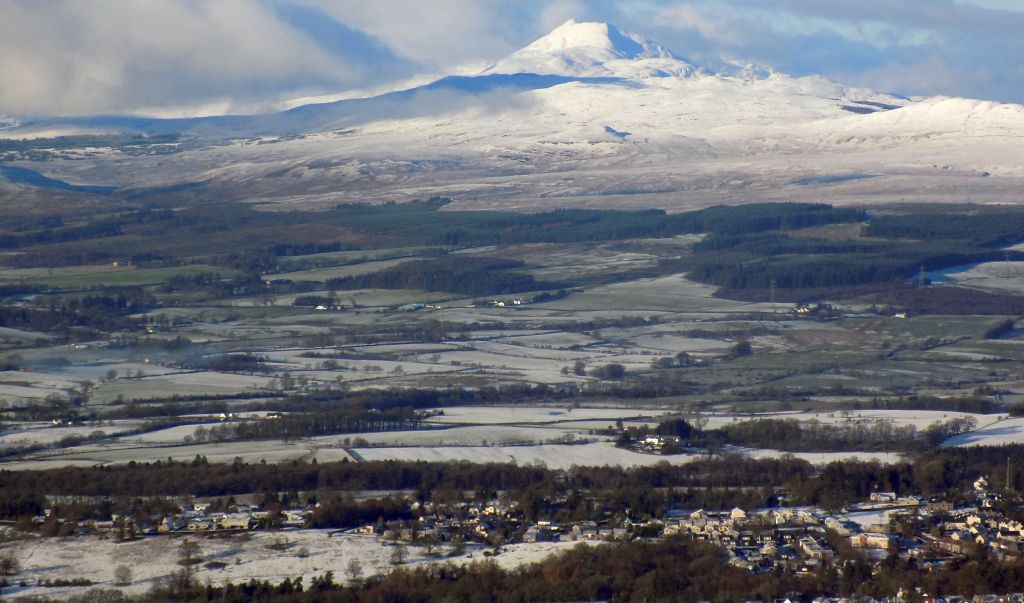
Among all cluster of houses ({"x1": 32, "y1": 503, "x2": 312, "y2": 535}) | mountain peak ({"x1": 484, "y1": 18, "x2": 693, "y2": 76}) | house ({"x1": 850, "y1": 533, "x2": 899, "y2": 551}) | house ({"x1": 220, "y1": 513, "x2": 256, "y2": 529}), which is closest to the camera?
house ({"x1": 850, "y1": 533, "x2": 899, "y2": 551})

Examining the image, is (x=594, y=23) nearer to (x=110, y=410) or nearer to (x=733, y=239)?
(x=733, y=239)

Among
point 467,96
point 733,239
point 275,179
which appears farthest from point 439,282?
point 467,96

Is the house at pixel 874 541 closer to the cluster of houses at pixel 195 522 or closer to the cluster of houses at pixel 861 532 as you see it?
the cluster of houses at pixel 861 532

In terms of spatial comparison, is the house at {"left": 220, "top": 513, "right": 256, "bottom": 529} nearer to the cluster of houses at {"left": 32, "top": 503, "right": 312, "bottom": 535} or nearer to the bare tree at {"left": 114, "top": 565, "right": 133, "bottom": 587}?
the cluster of houses at {"left": 32, "top": 503, "right": 312, "bottom": 535}

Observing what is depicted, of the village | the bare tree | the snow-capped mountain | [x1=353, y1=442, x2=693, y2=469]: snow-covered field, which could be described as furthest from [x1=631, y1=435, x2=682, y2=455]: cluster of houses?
the snow-capped mountain

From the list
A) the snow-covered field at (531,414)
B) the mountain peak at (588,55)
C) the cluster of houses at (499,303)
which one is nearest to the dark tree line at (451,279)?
the cluster of houses at (499,303)
